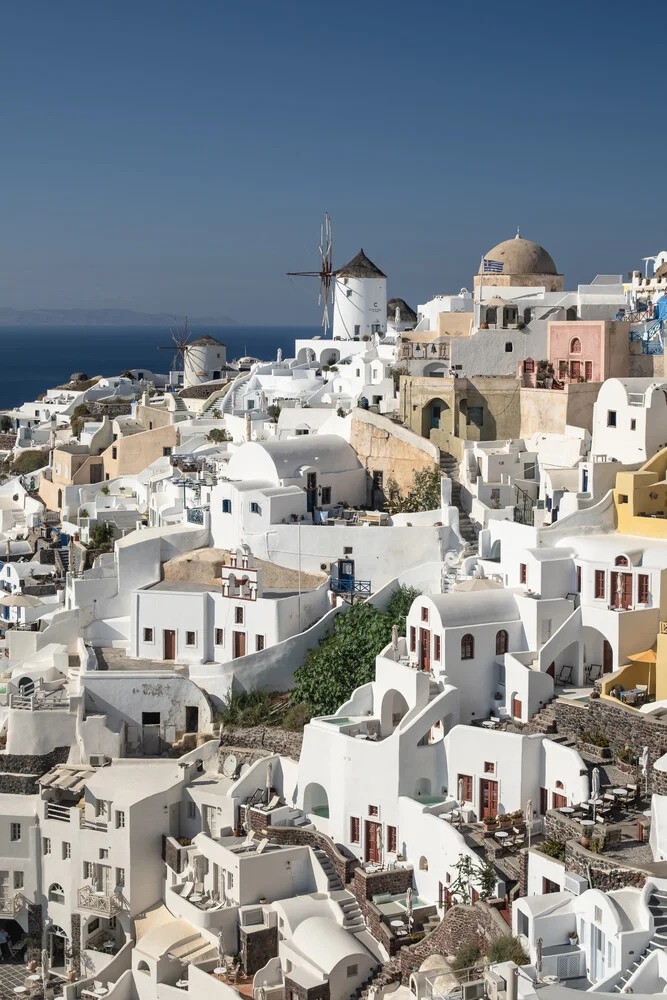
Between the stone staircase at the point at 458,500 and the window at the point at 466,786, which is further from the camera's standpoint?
the stone staircase at the point at 458,500

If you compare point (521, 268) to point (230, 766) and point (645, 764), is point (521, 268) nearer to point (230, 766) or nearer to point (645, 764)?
point (230, 766)

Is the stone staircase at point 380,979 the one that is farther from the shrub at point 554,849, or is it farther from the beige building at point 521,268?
the beige building at point 521,268

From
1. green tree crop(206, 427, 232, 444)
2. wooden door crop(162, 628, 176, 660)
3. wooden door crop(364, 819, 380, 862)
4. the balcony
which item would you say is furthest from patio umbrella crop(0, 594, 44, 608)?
wooden door crop(364, 819, 380, 862)

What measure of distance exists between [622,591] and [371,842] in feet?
24.2

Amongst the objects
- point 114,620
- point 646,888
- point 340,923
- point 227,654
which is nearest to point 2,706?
point 114,620

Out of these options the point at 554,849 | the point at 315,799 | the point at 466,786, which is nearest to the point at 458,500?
the point at 315,799

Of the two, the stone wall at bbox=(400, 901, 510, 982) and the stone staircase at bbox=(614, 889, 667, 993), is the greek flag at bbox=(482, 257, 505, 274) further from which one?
the stone staircase at bbox=(614, 889, 667, 993)

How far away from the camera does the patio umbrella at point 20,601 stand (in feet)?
117

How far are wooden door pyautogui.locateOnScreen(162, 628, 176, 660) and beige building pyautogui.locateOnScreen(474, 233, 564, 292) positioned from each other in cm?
1701

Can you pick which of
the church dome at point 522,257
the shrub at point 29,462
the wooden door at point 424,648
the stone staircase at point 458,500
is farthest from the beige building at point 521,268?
the shrub at point 29,462

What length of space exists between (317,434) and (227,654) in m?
8.75

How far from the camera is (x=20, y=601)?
3575cm

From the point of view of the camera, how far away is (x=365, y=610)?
30406mm

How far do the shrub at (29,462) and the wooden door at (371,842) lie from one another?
101 feet
